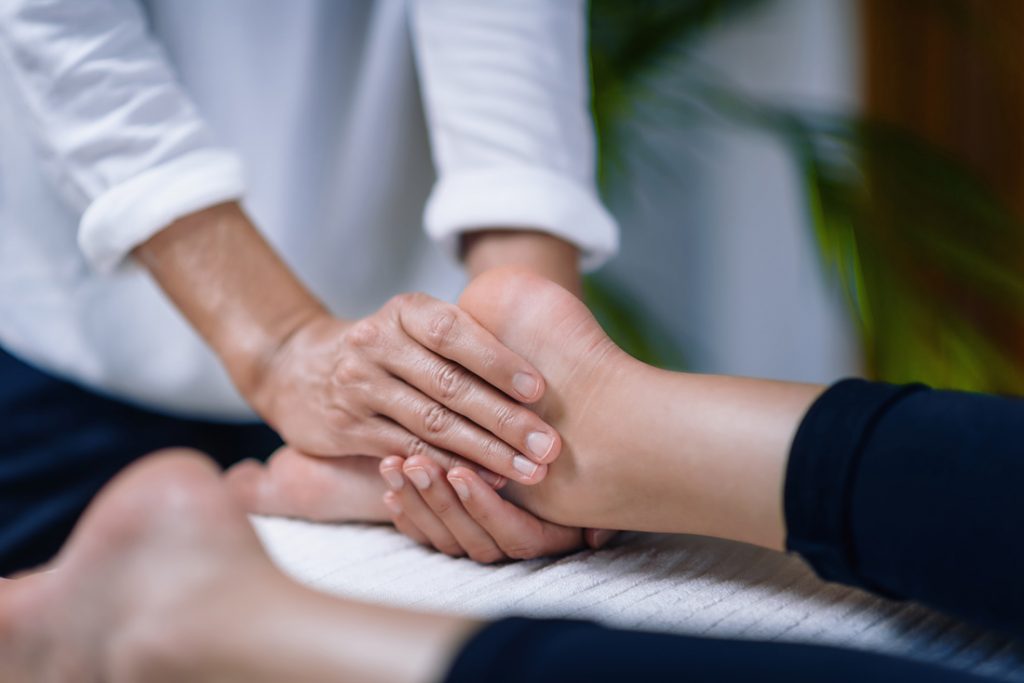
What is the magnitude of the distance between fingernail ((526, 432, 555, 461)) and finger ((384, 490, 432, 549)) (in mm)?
93

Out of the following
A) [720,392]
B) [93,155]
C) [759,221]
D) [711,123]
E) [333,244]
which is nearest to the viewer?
[720,392]

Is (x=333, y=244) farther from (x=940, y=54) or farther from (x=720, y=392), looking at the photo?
(x=940, y=54)

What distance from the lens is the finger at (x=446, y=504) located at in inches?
22.5

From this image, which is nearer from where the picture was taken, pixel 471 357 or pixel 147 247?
pixel 471 357

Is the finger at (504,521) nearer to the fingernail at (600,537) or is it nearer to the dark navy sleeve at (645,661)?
the fingernail at (600,537)

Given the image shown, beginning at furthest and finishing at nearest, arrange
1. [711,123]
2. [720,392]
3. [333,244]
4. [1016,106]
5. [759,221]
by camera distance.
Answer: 1. [759,221]
2. [1016,106]
3. [711,123]
4. [333,244]
5. [720,392]

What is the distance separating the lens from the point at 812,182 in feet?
3.52

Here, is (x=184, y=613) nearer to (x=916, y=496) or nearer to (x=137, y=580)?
(x=137, y=580)

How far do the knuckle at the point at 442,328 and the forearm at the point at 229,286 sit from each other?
0.16m

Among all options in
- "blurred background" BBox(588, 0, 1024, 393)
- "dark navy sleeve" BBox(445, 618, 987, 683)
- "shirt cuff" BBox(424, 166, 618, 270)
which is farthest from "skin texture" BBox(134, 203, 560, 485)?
"blurred background" BBox(588, 0, 1024, 393)

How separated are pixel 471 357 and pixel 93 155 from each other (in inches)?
12.9

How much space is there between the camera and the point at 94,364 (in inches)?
30.0

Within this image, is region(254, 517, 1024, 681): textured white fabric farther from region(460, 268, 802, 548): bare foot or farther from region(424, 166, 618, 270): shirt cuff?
region(424, 166, 618, 270): shirt cuff

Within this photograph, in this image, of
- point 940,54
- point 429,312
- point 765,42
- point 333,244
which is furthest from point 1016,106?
point 429,312
